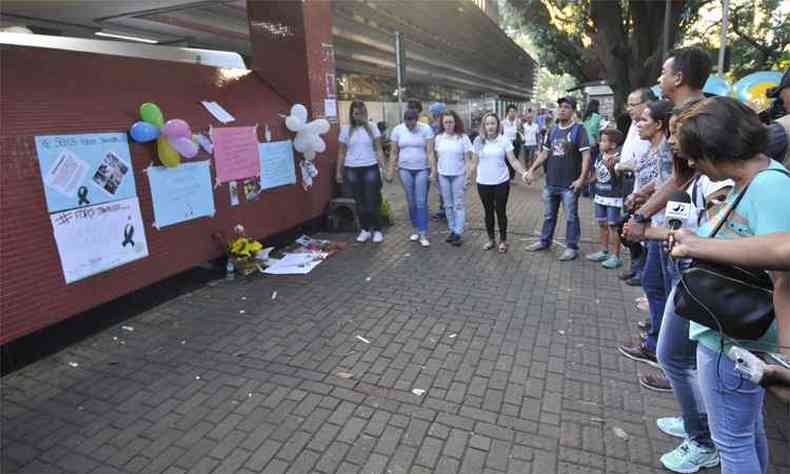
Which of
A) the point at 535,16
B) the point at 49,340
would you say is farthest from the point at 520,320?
the point at 535,16

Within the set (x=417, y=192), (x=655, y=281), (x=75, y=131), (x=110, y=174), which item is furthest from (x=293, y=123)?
(x=655, y=281)

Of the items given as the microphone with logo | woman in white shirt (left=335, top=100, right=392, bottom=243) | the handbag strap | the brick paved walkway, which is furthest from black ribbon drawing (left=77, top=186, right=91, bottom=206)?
the handbag strap

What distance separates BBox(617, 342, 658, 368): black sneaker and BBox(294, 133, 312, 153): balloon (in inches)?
182

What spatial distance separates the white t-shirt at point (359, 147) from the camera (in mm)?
6375

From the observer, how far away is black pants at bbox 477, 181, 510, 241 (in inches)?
233

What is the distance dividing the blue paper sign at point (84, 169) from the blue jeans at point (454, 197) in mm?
3641

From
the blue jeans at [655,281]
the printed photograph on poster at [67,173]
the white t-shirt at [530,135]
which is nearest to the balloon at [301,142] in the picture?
the printed photograph on poster at [67,173]

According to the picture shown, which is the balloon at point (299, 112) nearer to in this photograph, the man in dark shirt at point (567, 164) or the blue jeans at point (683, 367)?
the man in dark shirt at point (567, 164)

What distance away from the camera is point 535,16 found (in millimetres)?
18906

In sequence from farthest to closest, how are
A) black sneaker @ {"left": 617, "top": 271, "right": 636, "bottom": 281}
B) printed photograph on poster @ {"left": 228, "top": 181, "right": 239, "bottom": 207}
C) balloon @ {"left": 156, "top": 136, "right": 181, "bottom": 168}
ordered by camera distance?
printed photograph on poster @ {"left": 228, "top": 181, "right": 239, "bottom": 207}, black sneaker @ {"left": 617, "top": 271, "right": 636, "bottom": 281}, balloon @ {"left": 156, "top": 136, "right": 181, "bottom": 168}

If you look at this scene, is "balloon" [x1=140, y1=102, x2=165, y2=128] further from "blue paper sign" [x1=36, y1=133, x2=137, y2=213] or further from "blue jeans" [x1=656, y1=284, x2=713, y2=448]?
"blue jeans" [x1=656, y1=284, x2=713, y2=448]

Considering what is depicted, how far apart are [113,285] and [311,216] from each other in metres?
3.19

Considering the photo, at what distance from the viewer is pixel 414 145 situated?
6230 mm

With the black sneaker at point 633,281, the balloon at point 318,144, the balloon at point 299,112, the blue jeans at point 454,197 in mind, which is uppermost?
the balloon at point 299,112
